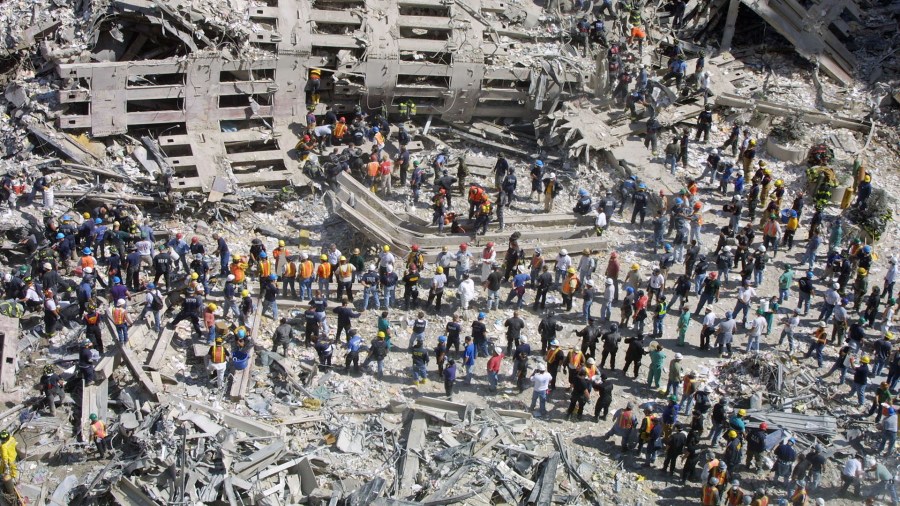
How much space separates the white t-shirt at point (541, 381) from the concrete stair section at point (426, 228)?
4797 millimetres

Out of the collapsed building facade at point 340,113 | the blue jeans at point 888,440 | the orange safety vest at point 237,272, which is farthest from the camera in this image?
the orange safety vest at point 237,272

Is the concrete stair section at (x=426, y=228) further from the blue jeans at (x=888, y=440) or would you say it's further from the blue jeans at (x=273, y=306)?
the blue jeans at (x=888, y=440)

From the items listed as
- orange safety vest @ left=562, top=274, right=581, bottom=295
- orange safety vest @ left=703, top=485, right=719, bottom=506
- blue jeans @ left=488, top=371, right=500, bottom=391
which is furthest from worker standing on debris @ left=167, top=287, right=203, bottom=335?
orange safety vest @ left=703, top=485, right=719, bottom=506

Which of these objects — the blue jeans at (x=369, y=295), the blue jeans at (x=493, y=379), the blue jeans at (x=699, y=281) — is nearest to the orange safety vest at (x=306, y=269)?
the blue jeans at (x=369, y=295)

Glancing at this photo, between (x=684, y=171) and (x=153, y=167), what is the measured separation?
12460mm

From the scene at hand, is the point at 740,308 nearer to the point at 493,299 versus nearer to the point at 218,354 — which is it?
the point at 493,299

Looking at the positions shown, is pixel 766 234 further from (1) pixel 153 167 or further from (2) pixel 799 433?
(1) pixel 153 167

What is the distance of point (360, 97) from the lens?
30.1 metres

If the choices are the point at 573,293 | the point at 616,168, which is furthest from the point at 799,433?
the point at 616,168

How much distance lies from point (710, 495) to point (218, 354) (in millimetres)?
8871

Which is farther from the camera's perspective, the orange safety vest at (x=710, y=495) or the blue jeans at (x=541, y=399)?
the blue jeans at (x=541, y=399)

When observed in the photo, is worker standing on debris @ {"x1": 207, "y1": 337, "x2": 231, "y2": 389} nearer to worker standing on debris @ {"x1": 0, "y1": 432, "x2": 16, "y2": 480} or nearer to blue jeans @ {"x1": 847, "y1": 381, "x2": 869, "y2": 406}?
worker standing on debris @ {"x1": 0, "y1": 432, "x2": 16, "y2": 480}

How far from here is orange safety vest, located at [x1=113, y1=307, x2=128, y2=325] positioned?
22.4 meters

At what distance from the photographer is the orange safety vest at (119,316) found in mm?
22438
